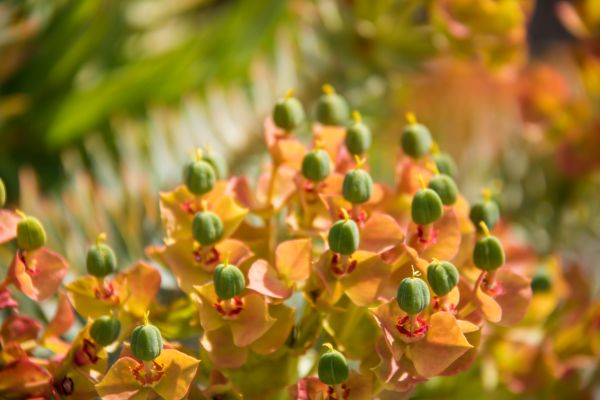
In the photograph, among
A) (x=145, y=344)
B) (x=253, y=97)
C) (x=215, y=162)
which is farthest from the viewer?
(x=253, y=97)

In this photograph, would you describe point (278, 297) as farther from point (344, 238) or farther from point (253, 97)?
point (253, 97)

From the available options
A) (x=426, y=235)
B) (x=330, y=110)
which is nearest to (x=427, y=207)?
(x=426, y=235)

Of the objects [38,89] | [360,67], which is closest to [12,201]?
[38,89]

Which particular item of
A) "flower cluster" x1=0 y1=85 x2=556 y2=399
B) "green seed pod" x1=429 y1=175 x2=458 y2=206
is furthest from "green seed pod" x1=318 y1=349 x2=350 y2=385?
"green seed pod" x1=429 y1=175 x2=458 y2=206

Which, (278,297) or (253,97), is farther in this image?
(253,97)

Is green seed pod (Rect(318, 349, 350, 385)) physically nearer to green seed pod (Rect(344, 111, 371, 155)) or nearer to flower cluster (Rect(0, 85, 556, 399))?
flower cluster (Rect(0, 85, 556, 399))

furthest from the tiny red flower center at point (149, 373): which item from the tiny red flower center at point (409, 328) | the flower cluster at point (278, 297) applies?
the tiny red flower center at point (409, 328)
